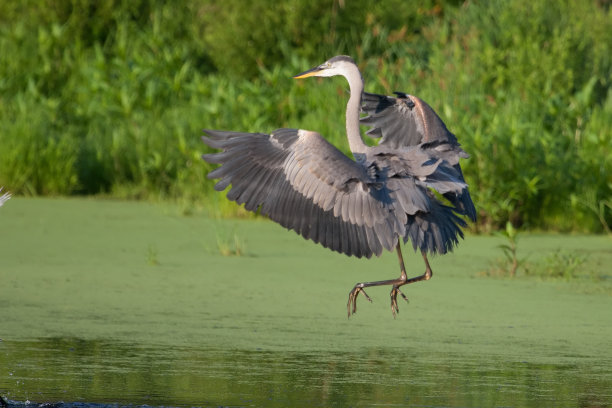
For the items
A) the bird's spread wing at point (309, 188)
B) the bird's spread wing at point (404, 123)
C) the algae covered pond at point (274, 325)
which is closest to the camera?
the algae covered pond at point (274, 325)

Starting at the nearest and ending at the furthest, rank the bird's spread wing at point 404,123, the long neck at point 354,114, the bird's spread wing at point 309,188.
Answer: the bird's spread wing at point 309,188, the long neck at point 354,114, the bird's spread wing at point 404,123

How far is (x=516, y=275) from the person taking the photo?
282 inches

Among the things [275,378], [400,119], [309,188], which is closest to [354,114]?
[400,119]

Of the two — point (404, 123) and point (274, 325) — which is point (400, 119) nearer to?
point (404, 123)

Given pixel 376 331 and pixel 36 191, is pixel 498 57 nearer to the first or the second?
pixel 36 191

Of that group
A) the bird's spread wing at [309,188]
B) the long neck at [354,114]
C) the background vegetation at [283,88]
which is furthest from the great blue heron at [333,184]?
the background vegetation at [283,88]

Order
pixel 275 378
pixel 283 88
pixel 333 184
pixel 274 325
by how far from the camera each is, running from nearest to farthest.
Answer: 1. pixel 275 378
2. pixel 333 184
3. pixel 274 325
4. pixel 283 88

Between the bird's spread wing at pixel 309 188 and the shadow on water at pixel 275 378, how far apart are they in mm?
550

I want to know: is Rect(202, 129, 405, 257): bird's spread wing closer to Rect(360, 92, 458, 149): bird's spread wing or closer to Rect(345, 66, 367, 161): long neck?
Rect(345, 66, 367, 161): long neck

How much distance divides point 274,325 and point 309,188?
3.25ft

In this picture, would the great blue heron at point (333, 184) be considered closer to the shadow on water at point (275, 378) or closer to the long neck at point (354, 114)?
the long neck at point (354, 114)

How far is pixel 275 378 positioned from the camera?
4527mm

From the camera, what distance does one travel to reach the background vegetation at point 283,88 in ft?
30.0

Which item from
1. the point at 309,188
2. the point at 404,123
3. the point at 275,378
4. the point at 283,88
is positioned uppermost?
the point at 283,88
